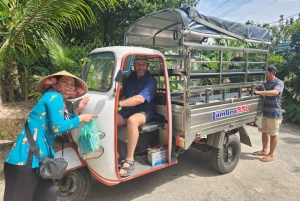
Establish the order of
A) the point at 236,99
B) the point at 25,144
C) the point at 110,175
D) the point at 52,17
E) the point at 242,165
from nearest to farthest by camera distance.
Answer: the point at 25,144, the point at 110,175, the point at 52,17, the point at 236,99, the point at 242,165

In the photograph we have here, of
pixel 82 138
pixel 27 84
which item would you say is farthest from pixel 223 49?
pixel 27 84

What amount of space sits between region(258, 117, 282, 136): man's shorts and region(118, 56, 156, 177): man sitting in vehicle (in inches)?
105

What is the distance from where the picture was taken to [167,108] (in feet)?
11.2

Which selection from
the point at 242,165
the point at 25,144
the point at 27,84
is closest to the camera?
the point at 25,144

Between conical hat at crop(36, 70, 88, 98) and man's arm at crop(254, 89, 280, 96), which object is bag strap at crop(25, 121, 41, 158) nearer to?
conical hat at crop(36, 70, 88, 98)

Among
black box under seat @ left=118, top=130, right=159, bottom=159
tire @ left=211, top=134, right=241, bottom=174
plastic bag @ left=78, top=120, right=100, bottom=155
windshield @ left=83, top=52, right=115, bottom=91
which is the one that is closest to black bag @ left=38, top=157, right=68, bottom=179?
plastic bag @ left=78, top=120, right=100, bottom=155

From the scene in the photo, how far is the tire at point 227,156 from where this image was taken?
404cm

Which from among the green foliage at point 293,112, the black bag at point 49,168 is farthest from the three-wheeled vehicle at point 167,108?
the green foliage at point 293,112

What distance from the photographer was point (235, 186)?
12.5ft

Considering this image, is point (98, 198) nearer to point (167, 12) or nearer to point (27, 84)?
point (167, 12)

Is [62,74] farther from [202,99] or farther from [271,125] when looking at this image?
[271,125]

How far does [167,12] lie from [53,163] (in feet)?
8.98

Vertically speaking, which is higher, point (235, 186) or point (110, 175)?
point (110, 175)

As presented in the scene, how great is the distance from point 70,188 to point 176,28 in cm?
327
